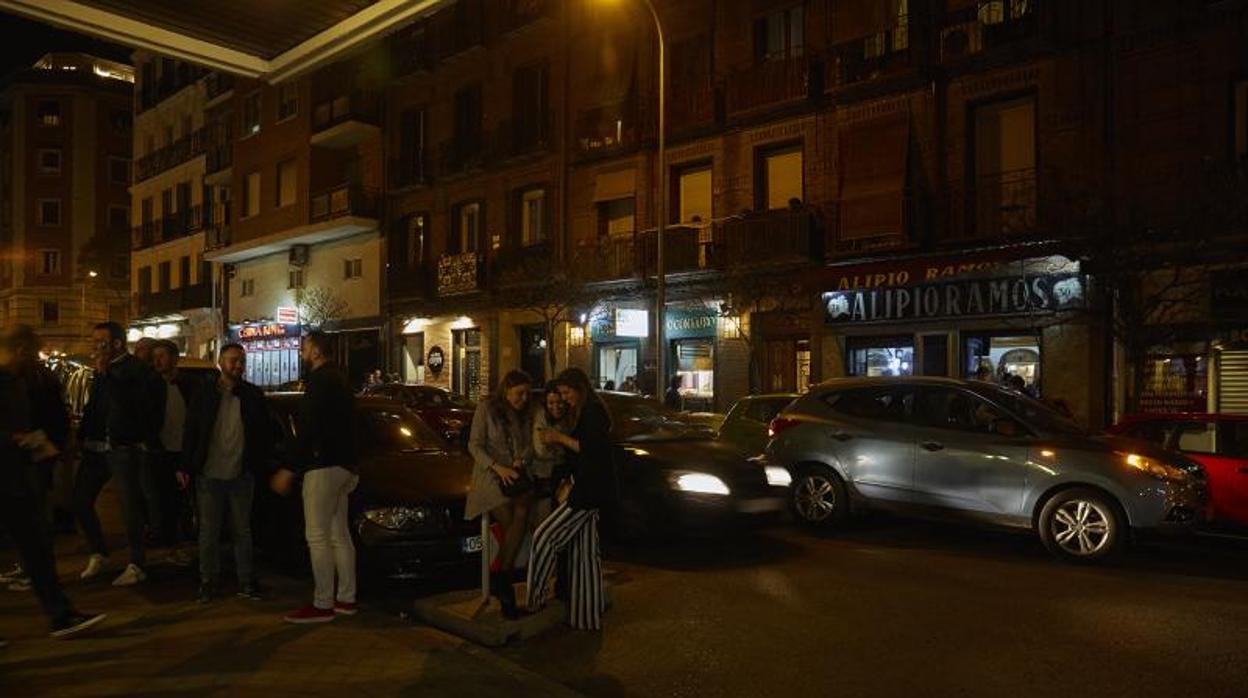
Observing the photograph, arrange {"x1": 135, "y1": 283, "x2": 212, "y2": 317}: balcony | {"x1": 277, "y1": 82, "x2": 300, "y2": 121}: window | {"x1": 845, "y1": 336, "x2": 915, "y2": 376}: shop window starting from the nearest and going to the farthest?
{"x1": 845, "y1": 336, "x2": 915, "y2": 376}: shop window, {"x1": 277, "y1": 82, "x2": 300, "y2": 121}: window, {"x1": 135, "y1": 283, "x2": 212, "y2": 317}: balcony

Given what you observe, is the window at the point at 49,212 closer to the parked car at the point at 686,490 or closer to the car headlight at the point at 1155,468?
the parked car at the point at 686,490

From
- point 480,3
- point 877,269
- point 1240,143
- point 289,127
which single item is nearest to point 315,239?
point 289,127

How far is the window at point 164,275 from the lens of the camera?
46.6 meters

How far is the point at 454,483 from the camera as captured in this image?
7758mm

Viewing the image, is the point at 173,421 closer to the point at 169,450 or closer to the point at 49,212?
the point at 169,450

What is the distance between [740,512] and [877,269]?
40.1 ft

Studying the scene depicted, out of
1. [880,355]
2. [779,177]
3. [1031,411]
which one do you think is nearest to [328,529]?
[1031,411]

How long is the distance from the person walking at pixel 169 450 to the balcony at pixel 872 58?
1669 cm

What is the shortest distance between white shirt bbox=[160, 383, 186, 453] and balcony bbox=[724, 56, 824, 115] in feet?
56.1

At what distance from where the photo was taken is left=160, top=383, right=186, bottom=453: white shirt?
26.6 feet

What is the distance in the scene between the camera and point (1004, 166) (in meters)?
19.8

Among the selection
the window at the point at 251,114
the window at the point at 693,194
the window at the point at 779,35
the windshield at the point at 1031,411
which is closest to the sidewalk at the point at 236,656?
the windshield at the point at 1031,411

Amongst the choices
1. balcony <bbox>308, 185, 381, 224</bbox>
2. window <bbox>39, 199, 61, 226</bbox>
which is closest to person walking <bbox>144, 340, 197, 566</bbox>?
balcony <bbox>308, 185, 381, 224</bbox>

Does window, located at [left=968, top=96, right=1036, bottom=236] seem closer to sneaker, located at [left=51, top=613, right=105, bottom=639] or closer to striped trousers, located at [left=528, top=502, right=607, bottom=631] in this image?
striped trousers, located at [left=528, top=502, right=607, bottom=631]
